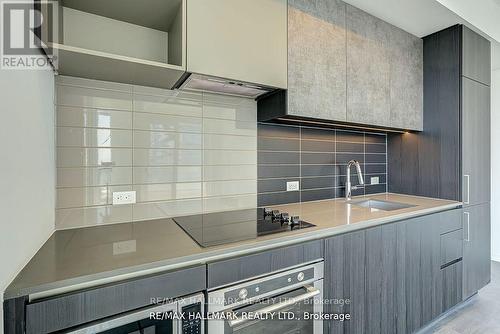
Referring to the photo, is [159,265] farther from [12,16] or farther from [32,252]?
[12,16]

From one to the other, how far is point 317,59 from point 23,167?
161 cm

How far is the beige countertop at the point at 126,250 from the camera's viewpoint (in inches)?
30.7

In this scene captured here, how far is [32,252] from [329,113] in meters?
1.69

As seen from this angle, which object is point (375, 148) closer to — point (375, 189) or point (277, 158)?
point (375, 189)

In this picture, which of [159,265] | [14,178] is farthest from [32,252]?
[159,265]

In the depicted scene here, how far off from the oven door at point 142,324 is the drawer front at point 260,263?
6.8 inches

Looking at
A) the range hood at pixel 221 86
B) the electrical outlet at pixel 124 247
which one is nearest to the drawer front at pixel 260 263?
the electrical outlet at pixel 124 247

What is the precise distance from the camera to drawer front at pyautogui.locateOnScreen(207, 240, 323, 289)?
3.30 feet

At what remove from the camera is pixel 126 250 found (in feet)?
3.28

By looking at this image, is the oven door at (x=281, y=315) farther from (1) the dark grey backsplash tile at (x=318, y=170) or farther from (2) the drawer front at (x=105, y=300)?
(1) the dark grey backsplash tile at (x=318, y=170)

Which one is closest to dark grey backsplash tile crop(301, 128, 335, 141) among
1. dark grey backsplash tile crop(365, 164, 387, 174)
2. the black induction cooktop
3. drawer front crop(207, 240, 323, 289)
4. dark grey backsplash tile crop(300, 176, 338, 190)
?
dark grey backsplash tile crop(300, 176, 338, 190)

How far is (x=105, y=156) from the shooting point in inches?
54.4

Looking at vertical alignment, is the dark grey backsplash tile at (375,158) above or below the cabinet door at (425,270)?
above

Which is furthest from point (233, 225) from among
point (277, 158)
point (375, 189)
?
point (375, 189)
